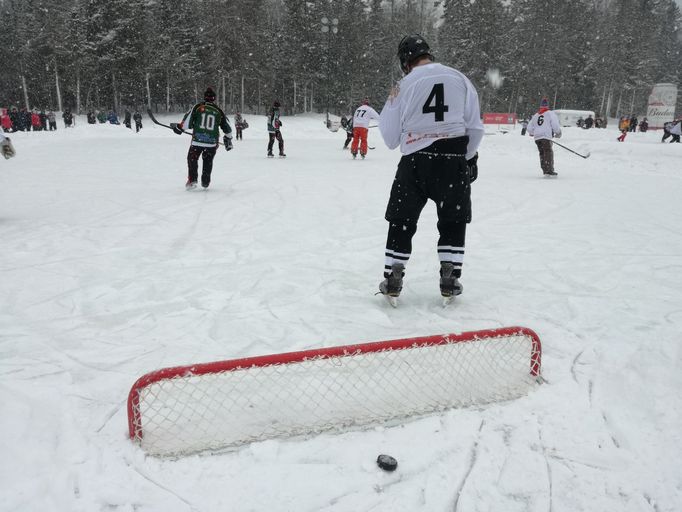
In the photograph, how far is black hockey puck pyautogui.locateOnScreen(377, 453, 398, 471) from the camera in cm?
185

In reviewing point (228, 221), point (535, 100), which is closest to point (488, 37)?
point (535, 100)

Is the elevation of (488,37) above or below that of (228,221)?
above

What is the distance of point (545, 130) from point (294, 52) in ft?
143

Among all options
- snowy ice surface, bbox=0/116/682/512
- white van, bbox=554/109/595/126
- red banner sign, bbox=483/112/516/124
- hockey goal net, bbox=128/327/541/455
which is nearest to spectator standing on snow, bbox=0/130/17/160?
snowy ice surface, bbox=0/116/682/512

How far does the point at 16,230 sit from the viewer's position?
5.67m

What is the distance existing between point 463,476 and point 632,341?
1907 mm

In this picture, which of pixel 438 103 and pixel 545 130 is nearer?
pixel 438 103

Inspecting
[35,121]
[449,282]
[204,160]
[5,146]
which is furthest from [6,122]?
[449,282]

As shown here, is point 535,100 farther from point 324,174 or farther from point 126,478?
point 126,478

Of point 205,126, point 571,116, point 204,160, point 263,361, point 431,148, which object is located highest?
point 571,116

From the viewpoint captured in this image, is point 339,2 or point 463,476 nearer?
point 463,476

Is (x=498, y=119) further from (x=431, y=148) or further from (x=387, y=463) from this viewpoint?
(x=387, y=463)

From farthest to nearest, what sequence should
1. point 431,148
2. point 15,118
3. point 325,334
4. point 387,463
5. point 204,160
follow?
point 15,118 → point 204,160 → point 431,148 → point 325,334 → point 387,463

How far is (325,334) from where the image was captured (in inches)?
123
